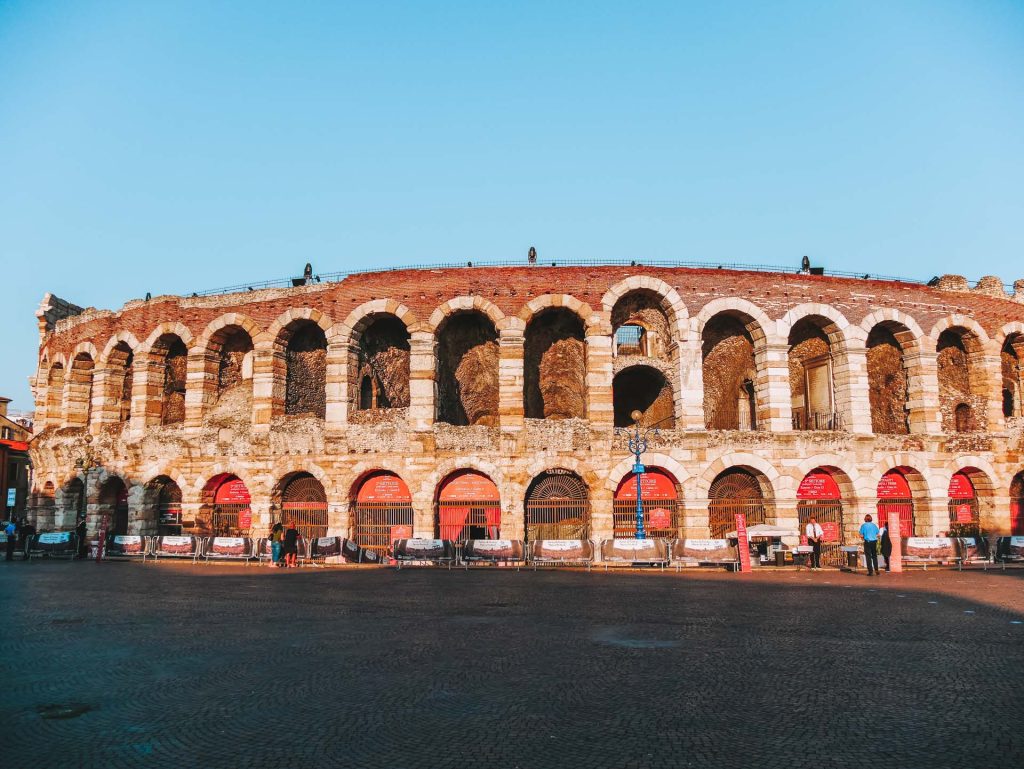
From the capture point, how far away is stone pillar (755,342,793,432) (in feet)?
78.1

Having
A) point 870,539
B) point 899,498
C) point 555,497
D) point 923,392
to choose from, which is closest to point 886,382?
point 923,392

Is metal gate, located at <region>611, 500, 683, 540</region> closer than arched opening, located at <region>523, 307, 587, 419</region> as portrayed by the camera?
Yes

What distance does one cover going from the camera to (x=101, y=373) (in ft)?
93.0

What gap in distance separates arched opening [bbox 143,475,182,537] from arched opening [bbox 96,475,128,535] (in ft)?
4.98

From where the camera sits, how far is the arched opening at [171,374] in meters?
27.3

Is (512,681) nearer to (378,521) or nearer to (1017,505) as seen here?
(378,521)

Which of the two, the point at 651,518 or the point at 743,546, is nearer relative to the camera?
the point at 743,546

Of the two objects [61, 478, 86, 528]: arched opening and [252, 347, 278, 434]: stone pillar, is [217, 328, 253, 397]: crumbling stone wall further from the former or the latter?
[61, 478, 86, 528]: arched opening

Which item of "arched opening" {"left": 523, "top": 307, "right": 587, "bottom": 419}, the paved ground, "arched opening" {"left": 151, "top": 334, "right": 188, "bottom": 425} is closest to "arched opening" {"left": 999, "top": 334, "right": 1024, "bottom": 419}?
"arched opening" {"left": 523, "top": 307, "right": 587, "bottom": 419}

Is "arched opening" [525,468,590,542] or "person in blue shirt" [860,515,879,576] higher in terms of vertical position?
"arched opening" [525,468,590,542]

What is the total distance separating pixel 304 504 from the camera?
24219 millimetres

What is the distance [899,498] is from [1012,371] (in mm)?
8470

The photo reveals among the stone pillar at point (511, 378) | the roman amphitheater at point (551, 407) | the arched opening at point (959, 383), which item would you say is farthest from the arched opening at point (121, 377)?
the arched opening at point (959, 383)

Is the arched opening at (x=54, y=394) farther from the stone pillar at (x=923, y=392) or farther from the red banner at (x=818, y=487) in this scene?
the stone pillar at (x=923, y=392)
